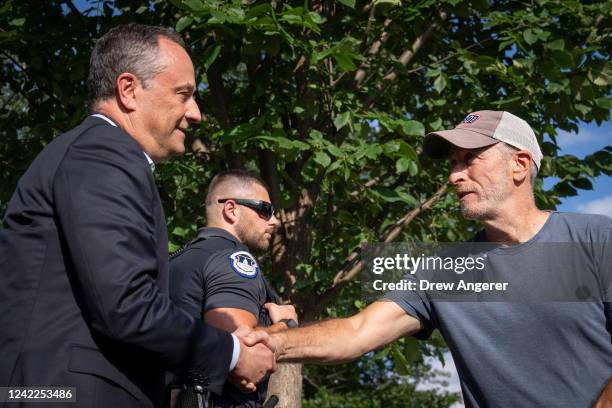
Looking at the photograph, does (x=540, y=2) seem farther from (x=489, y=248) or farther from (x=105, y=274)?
(x=105, y=274)

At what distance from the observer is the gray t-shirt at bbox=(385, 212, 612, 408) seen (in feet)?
9.61

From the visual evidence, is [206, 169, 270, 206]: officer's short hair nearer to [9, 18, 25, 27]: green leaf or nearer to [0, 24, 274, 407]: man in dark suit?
[0, 24, 274, 407]: man in dark suit

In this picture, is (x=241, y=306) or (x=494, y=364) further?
(x=241, y=306)

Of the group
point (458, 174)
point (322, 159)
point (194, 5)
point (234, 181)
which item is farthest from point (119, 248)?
point (322, 159)

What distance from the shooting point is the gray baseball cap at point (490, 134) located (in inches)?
139

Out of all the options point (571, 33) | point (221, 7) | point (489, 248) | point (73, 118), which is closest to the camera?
point (489, 248)

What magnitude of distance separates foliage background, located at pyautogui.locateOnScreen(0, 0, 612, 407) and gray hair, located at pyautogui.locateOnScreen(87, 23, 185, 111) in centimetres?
265

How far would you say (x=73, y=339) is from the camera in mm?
2252

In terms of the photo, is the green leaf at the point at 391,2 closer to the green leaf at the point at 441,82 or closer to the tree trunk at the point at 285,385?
the green leaf at the point at 441,82

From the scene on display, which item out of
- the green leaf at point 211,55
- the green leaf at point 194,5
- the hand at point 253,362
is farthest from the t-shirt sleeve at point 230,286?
the green leaf at point 194,5

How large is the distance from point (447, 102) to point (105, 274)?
5534 mm

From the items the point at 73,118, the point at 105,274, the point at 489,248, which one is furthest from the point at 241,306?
the point at 73,118

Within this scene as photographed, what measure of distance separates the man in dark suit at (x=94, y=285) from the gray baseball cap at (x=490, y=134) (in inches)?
64.4

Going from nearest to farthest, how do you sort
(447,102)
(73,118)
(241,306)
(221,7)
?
1. (241,306)
2. (221,7)
3. (73,118)
4. (447,102)
